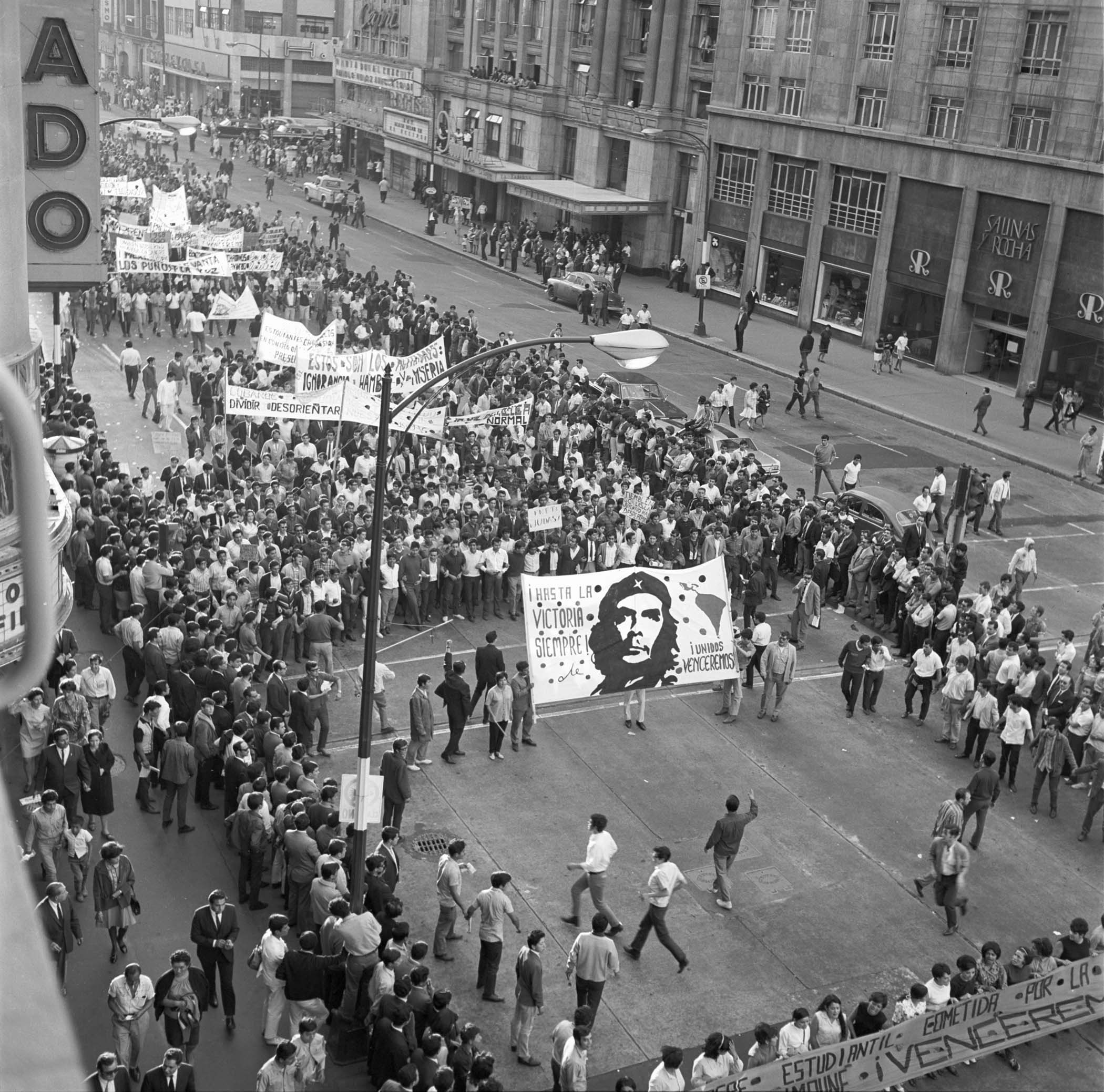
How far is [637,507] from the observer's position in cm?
2642

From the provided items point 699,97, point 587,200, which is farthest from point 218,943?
point 699,97

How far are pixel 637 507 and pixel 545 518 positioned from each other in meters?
2.89

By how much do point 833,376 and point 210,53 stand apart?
89793 millimetres

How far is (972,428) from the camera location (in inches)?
1622

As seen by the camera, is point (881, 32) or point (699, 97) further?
point (699, 97)

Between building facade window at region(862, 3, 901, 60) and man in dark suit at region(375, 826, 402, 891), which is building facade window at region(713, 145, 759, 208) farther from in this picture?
man in dark suit at region(375, 826, 402, 891)

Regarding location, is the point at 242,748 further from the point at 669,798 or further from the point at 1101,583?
the point at 1101,583

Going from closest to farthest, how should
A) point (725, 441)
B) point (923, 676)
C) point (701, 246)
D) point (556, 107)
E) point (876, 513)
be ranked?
point (923, 676) → point (876, 513) → point (725, 441) → point (701, 246) → point (556, 107)

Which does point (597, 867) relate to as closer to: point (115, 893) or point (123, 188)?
point (115, 893)

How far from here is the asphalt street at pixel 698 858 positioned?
1380 cm

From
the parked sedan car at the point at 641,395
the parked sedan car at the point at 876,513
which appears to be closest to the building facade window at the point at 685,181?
the parked sedan car at the point at 641,395

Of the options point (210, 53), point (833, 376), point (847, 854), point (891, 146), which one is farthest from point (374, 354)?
point (210, 53)

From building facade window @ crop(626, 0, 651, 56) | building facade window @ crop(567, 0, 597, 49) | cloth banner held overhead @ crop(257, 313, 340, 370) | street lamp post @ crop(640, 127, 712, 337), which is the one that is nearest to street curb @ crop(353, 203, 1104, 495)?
street lamp post @ crop(640, 127, 712, 337)

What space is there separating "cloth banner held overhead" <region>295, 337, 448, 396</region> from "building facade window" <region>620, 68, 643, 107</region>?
39848 millimetres
